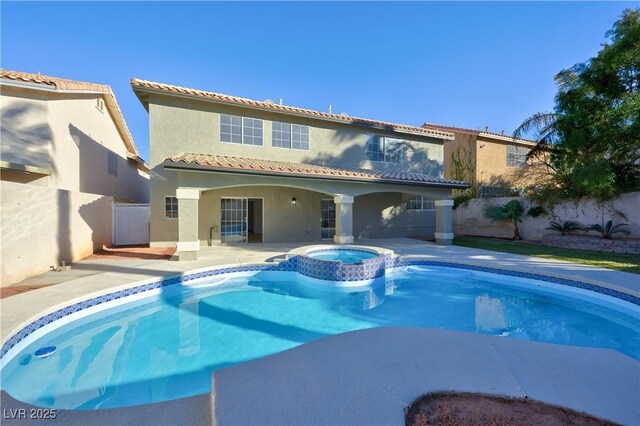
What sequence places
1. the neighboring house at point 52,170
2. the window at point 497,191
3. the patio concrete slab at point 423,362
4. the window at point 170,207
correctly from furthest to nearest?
the window at point 497,191, the window at point 170,207, the neighboring house at point 52,170, the patio concrete slab at point 423,362

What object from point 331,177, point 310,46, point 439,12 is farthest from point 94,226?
point 439,12

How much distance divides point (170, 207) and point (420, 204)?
1668 cm

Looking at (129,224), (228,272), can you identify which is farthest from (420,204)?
(129,224)

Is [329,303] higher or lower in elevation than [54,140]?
lower

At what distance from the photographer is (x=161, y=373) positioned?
507 centimetres

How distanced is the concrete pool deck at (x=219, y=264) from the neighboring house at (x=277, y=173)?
1.63 meters

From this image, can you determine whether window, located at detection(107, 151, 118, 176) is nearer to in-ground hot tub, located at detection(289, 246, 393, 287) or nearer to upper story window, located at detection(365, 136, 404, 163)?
in-ground hot tub, located at detection(289, 246, 393, 287)

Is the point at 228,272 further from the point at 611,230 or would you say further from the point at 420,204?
the point at 611,230

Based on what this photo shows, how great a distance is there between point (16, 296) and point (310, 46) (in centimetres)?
1803

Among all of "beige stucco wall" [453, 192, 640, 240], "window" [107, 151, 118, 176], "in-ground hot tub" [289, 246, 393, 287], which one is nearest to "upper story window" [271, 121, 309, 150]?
"in-ground hot tub" [289, 246, 393, 287]

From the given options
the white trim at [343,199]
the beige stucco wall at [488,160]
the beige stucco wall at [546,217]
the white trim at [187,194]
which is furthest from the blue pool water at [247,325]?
the beige stucco wall at [488,160]

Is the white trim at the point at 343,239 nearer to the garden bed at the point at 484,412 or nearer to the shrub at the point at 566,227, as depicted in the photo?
the garden bed at the point at 484,412

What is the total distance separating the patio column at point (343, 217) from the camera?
1508 centimetres

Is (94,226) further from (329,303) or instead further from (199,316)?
(329,303)
